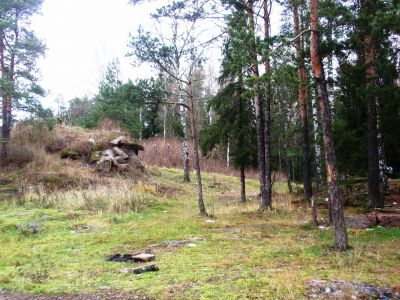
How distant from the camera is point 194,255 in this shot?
303 inches

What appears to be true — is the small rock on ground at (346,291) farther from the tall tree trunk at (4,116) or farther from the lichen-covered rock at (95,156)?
the tall tree trunk at (4,116)

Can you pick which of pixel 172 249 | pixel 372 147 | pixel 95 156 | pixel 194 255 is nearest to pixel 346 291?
pixel 194 255

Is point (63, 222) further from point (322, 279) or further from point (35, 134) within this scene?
point (35, 134)

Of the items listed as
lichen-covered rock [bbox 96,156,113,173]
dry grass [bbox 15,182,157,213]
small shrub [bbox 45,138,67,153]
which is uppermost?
small shrub [bbox 45,138,67,153]

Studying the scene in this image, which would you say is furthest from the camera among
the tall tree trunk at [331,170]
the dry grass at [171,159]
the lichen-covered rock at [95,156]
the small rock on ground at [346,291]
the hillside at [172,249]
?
the dry grass at [171,159]

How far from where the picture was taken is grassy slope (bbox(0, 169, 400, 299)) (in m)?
5.75

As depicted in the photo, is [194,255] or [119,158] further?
[119,158]

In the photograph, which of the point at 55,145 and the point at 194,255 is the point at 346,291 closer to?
the point at 194,255

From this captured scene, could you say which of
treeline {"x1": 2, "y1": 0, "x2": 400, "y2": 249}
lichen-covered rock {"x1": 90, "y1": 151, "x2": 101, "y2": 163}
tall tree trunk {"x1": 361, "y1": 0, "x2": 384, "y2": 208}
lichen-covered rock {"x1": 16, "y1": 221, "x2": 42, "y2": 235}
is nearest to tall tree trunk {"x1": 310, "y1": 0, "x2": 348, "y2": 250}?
treeline {"x1": 2, "y1": 0, "x2": 400, "y2": 249}

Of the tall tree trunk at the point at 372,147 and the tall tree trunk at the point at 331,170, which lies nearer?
the tall tree trunk at the point at 331,170

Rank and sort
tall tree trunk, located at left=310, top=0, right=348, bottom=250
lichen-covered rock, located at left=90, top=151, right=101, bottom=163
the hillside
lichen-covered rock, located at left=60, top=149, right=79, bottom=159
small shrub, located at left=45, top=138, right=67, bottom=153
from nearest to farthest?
the hillside
tall tree trunk, located at left=310, top=0, right=348, bottom=250
lichen-covered rock, located at left=90, top=151, right=101, bottom=163
lichen-covered rock, located at left=60, top=149, right=79, bottom=159
small shrub, located at left=45, top=138, right=67, bottom=153

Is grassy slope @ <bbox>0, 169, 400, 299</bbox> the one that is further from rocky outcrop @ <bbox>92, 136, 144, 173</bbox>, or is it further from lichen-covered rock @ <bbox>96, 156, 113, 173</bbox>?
rocky outcrop @ <bbox>92, 136, 144, 173</bbox>

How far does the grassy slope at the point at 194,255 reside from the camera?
5746mm

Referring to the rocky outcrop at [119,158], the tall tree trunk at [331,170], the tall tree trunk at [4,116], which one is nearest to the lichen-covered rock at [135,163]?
the rocky outcrop at [119,158]
